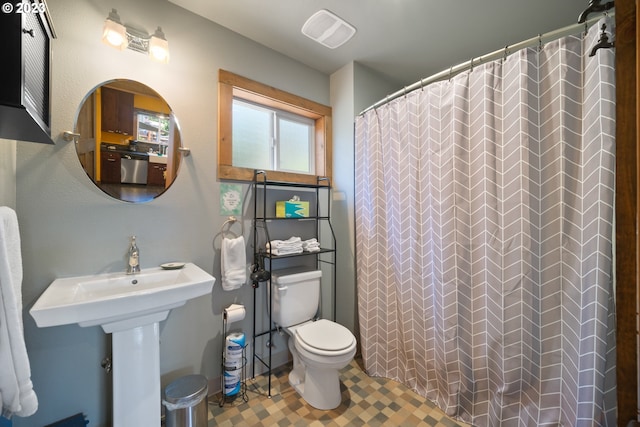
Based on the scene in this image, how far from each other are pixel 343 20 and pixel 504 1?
100cm

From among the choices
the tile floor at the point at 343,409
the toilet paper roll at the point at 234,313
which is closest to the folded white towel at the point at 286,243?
the toilet paper roll at the point at 234,313

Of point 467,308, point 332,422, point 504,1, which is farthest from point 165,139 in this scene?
point 504,1

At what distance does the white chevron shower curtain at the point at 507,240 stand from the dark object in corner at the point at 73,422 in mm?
1796

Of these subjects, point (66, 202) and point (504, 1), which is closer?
point (66, 202)

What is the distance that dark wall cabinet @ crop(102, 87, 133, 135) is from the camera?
53.2 inches

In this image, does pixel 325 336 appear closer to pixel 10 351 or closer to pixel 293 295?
pixel 293 295

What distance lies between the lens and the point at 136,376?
119 centimetres

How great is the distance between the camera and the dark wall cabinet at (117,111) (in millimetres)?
1352

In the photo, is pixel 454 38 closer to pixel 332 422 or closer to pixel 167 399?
pixel 332 422

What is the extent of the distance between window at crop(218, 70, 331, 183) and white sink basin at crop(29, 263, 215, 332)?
758 millimetres

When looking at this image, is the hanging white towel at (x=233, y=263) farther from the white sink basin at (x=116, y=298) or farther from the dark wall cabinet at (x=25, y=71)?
the dark wall cabinet at (x=25, y=71)

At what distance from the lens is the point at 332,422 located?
1.46 metres

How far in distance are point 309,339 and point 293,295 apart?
0.34 m

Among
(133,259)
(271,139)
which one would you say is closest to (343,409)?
(133,259)
